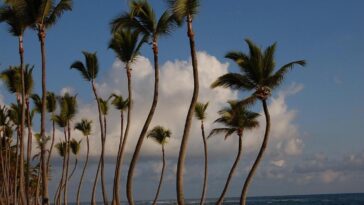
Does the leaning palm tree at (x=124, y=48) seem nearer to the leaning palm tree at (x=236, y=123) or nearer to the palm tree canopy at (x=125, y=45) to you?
the palm tree canopy at (x=125, y=45)

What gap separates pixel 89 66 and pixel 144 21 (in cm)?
1073

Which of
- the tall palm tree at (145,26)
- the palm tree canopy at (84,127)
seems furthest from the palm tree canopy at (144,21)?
the palm tree canopy at (84,127)

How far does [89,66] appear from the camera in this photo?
1144 inches

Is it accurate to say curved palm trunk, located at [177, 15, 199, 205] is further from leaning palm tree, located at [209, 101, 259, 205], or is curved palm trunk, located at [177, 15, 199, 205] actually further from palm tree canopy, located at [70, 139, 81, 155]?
palm tree canopy, located at [70, 139, 81, 155]

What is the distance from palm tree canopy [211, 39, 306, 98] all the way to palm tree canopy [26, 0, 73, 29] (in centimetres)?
698

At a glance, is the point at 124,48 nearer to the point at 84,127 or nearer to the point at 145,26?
the point at 145,26

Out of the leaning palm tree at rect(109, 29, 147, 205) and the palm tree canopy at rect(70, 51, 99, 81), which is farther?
the palm tree canopy at rect(70, 51, 99, 81)

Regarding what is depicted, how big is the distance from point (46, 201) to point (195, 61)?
796 centimetres

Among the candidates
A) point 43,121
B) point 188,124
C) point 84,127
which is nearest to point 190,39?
point 188,124

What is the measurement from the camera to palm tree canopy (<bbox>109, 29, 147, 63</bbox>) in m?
21.6

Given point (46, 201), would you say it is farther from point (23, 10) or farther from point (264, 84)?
point (264, 84)

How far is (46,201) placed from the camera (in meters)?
19.4

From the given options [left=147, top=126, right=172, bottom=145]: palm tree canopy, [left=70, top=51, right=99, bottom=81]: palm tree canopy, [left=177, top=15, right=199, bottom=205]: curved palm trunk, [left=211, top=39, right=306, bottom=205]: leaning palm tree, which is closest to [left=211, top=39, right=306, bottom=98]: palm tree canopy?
[left=211, top=39, right=306, bottom=205]: leaning palm tree

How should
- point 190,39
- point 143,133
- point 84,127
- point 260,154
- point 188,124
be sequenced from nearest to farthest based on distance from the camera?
point 188,124 → point 190,39 → point 143,133 → point 260,154 → point 84,127
